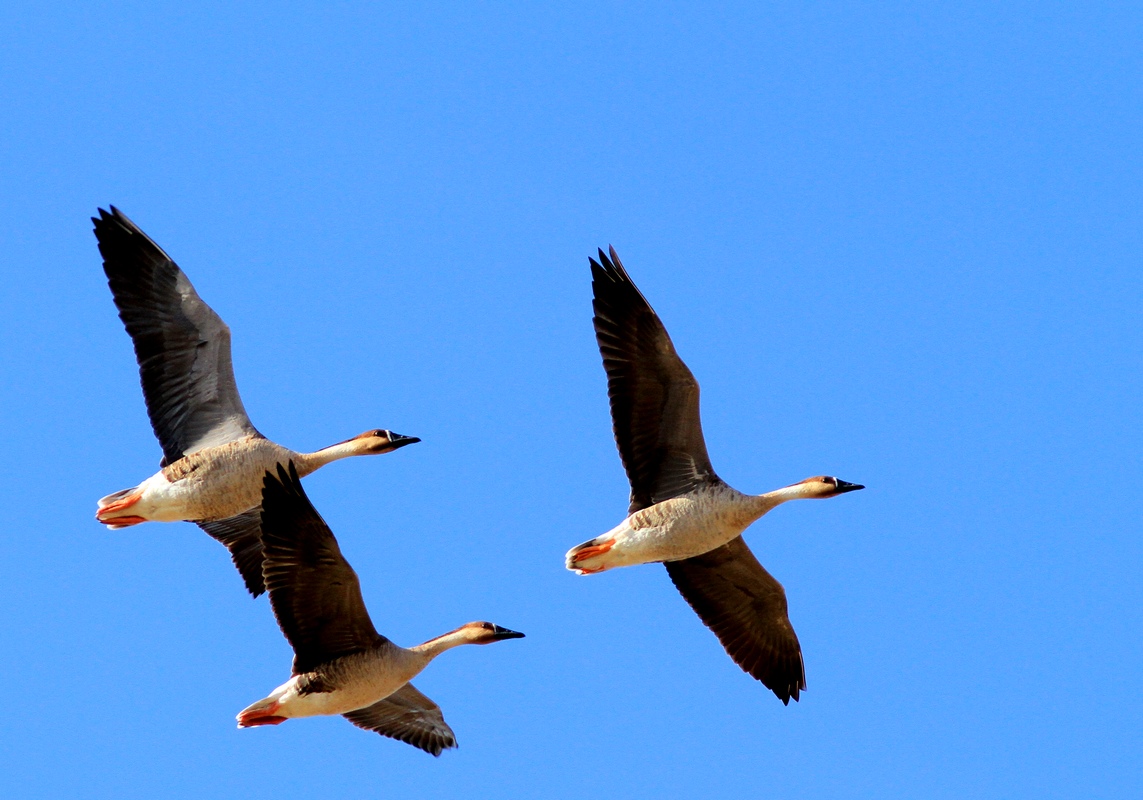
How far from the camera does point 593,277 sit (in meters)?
15.3

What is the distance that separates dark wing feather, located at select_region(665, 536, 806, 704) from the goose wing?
4.66m

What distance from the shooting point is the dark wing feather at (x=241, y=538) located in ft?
52.7

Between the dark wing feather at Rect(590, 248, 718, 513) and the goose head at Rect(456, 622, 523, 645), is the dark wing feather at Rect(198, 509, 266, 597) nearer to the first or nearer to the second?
the goose head at Rect(456, 622, 523, 645)

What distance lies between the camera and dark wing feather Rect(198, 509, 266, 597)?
1608cm

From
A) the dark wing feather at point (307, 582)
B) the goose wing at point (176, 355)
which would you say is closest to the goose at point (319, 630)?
the dark wing feather at point (307, 582)

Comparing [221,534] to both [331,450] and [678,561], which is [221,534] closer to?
[331,450]

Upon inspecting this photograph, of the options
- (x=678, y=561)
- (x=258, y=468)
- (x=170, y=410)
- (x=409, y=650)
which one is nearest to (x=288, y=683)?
(x=409, y=650)

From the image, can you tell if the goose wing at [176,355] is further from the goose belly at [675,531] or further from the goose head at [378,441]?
the goose belly at [675,531]

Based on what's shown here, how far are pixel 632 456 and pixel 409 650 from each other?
9.90 ft

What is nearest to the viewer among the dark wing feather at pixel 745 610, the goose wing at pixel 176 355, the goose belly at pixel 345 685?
the goose belly at pixel 345 685

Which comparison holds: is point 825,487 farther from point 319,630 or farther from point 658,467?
point 319,630

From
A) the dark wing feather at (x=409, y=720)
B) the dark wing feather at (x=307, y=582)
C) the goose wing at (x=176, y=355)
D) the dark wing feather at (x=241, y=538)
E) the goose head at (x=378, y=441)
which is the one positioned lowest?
the dark wing feather at (x=409, y=720)

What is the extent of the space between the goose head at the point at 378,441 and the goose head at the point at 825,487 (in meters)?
3.82

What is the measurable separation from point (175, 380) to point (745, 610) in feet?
20.2
